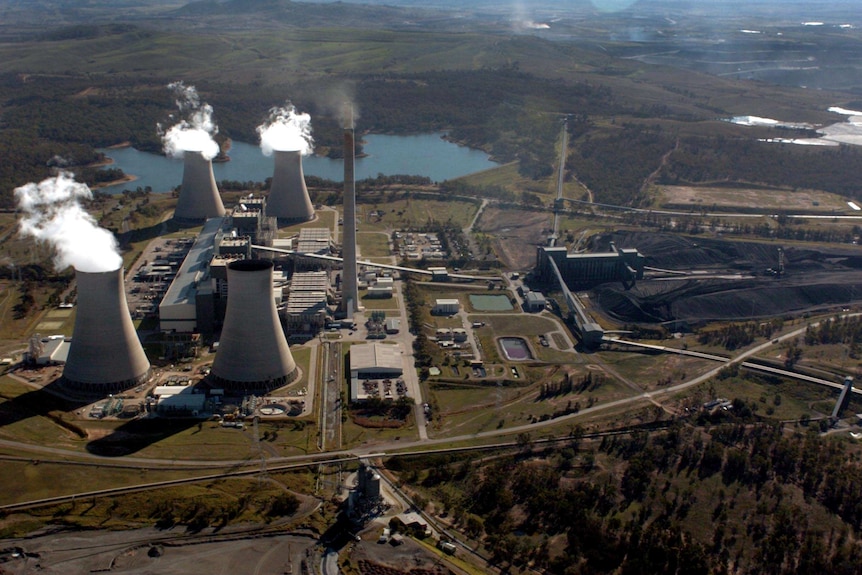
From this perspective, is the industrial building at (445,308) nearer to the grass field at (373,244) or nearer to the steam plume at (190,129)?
the grass field at (373,244)

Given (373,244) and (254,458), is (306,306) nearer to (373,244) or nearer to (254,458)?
(254,458)

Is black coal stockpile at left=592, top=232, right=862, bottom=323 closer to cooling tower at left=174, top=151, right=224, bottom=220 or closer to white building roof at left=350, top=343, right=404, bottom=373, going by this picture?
white building roof at left=350, top=343, right=404, bottom=373

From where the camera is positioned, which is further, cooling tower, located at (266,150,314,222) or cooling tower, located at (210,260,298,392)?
cooling tower, located at (266,150,314,222)

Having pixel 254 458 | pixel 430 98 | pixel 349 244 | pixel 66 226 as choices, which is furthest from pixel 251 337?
pixel 430 98

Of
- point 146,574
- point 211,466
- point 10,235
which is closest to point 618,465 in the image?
point 211,466

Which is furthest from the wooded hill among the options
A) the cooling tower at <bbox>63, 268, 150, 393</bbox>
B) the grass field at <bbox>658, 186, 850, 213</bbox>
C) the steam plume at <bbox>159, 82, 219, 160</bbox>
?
the cooling tower at <bbox>63, 268, 150, 393</bbox>

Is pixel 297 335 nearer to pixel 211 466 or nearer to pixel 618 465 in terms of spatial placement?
pixel 211 466
